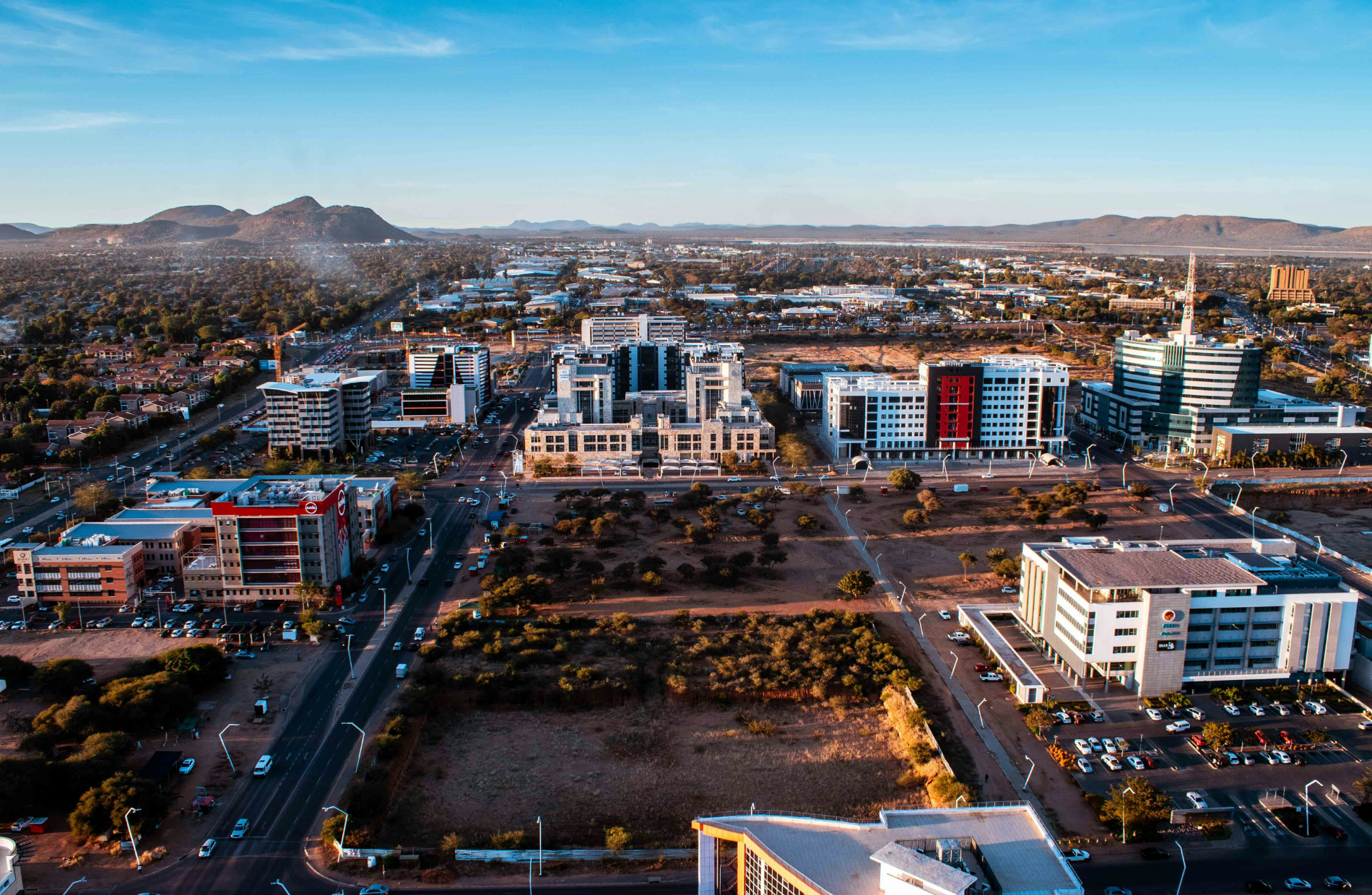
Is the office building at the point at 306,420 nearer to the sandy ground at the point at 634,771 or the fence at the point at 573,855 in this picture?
the sandy ground at the point at 634,771

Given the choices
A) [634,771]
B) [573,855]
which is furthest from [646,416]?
[573,855]

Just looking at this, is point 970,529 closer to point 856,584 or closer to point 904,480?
point 904,480

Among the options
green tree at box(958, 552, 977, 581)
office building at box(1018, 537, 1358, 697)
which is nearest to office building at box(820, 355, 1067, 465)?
green tree at box(958, 552, 977, 581)

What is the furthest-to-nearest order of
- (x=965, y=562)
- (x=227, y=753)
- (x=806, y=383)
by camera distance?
(x=806, y=383)
(x=965, y=562)
(x=227, y=753)

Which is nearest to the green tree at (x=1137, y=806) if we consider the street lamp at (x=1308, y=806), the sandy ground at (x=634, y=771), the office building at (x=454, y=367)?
the street lamp at (x=1308, y=806)

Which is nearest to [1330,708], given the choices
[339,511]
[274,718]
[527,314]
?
[274,718]

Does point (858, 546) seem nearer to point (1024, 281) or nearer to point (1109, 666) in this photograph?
point (1109, 666)
